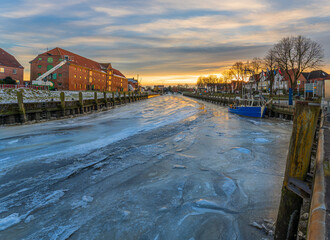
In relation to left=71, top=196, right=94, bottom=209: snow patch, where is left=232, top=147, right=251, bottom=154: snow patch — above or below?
above

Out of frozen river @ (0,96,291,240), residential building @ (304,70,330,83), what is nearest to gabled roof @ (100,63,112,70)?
residential building @ (304,70,330,83)

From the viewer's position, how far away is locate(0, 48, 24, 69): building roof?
146 feet

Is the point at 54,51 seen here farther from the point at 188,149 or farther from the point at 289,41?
the point at 188,149

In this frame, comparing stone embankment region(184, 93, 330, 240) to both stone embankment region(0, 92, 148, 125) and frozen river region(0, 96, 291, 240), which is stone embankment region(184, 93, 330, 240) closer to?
frozen river region(0, 96, 291, 240)

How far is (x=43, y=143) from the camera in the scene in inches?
368

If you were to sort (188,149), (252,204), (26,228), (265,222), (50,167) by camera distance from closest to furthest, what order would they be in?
1. (26,228)
2. (265,222)
3. (252,204)
4. (50,167)
5. (188,149)

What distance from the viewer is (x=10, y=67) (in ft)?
148

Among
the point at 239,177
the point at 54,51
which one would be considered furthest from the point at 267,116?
the point at 54,51

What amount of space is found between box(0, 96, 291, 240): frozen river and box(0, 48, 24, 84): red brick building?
144ft

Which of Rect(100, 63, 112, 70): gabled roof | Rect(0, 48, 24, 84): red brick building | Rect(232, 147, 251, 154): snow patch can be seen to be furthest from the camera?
Rect(100, 63, 112, 70): gabled roof

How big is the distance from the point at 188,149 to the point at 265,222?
4.93 metres

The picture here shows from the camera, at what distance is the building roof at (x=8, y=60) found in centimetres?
4458

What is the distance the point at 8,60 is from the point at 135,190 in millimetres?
53445

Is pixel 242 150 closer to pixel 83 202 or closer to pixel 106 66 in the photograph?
pixel 83 202
